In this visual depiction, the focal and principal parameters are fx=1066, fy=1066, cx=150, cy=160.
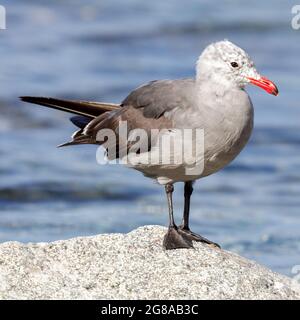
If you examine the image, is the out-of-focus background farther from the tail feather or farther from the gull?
the gull

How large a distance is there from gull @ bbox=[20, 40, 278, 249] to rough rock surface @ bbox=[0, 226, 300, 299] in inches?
10.6

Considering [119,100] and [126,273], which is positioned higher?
[119,100]

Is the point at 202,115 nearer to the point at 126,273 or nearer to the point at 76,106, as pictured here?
the point at 126,273

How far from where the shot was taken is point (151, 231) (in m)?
7.17

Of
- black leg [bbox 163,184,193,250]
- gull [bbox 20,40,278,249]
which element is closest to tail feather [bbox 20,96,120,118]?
gull [bbox 20,40,278,249]

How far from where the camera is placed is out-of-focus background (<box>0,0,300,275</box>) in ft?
34.3

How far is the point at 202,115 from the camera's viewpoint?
6.66 metres

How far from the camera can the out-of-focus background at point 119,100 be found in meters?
10.5

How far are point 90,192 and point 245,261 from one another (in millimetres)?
5023

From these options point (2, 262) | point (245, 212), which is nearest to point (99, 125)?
point (2, 262)

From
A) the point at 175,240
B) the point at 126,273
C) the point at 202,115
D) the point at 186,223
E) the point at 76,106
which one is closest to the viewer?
the point at 126,273

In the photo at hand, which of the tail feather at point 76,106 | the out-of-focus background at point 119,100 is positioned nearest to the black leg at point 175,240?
the tail feather at point 76,106

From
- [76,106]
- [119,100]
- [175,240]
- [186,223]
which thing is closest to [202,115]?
[175,240]

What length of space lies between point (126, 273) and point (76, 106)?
165 cm
